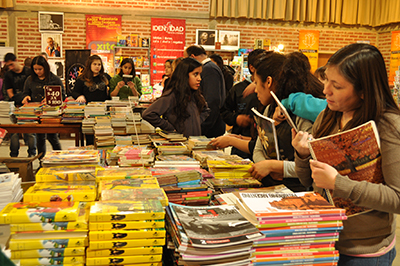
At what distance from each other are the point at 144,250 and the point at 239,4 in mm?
9181

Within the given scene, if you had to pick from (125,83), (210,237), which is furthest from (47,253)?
(125,83)

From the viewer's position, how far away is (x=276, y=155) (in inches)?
77.6

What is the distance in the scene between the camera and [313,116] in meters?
1.83

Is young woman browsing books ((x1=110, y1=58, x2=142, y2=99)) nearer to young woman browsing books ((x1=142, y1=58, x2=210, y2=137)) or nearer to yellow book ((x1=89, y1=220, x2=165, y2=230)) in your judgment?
young woman browsing books ((x1=142, y1=58, x2=210, y2=137))

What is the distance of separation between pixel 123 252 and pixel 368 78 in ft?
3.24

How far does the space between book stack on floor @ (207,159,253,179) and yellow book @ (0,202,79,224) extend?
0.97 metres

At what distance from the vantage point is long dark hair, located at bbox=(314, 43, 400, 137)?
1207 millimetres

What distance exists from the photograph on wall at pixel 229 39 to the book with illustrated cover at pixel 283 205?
8428 mm

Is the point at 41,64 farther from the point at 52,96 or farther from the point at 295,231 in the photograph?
the point at 295,231

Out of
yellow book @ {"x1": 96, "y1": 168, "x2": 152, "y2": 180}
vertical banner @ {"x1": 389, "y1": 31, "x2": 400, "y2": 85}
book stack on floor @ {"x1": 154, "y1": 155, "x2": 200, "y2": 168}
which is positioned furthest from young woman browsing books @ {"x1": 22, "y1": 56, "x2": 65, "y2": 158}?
vertical banner @ {"x1": 389, "y1": 31, "x2": 400, "y2": 85}

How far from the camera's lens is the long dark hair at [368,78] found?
1.21 m

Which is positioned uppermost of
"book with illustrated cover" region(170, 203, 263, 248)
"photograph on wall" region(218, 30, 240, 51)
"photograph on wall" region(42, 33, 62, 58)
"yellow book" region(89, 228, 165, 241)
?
"photograph on wall" region(218, 30, 240, 51)

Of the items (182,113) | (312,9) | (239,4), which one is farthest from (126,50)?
(182,113)

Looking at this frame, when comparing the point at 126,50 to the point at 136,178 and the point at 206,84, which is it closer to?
the point at 206,84
